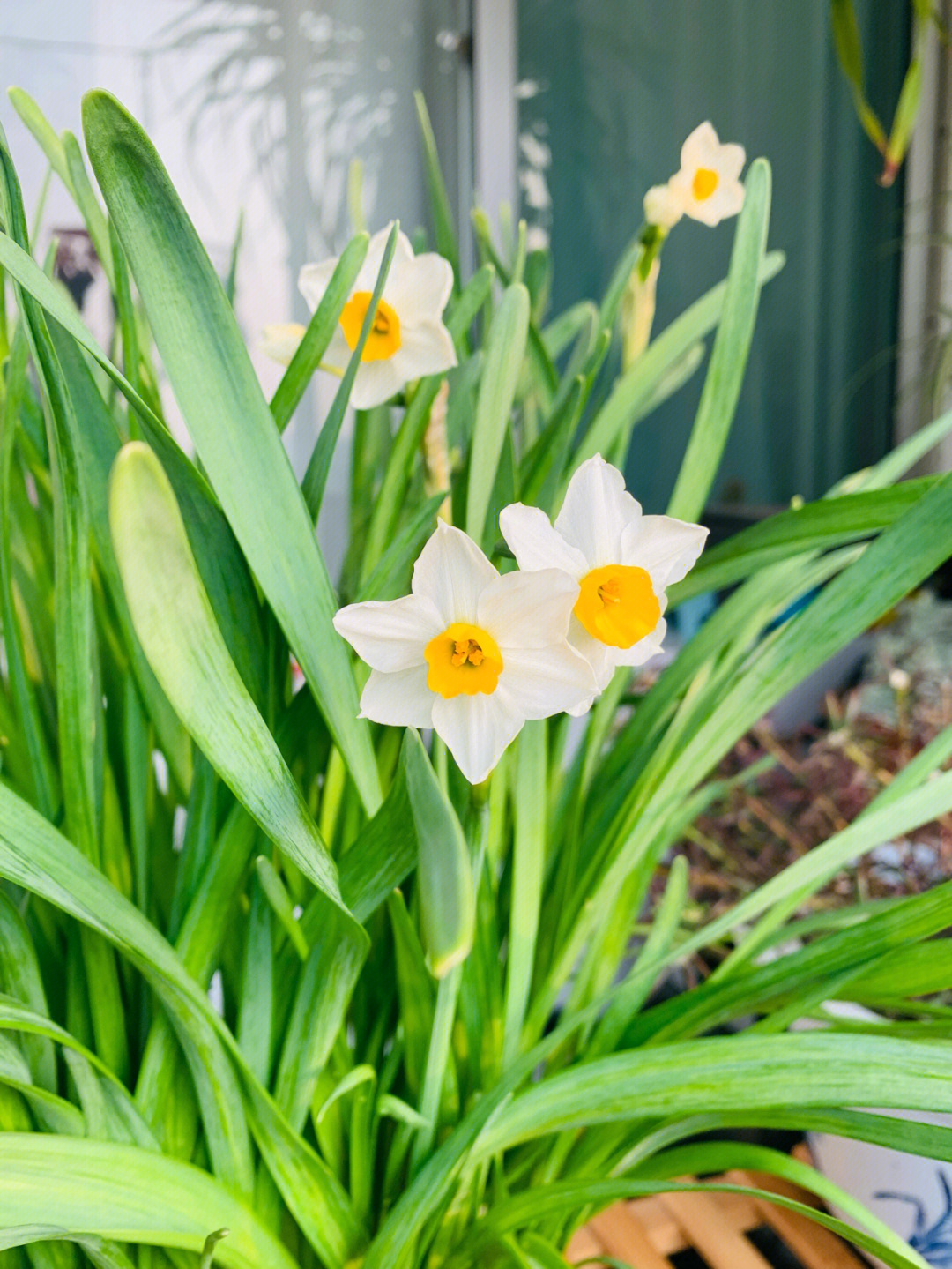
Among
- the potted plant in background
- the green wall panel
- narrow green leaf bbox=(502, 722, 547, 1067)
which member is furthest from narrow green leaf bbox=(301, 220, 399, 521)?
the green wall panel

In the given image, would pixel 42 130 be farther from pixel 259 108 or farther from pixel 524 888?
pixel 259 108

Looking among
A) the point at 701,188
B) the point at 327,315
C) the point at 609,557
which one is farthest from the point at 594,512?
the point at 701,188

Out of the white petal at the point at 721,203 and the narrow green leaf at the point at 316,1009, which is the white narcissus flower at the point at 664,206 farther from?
the narrow green leaf at the point at 316,1009

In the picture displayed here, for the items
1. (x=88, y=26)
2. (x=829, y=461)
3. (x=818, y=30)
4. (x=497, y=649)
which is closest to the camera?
(x=497, y=649)

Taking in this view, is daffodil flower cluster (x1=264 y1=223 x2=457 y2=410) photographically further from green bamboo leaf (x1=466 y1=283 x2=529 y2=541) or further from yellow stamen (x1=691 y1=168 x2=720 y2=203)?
yellow stamen (x1=691 y1=168 x2=720 y2=203)

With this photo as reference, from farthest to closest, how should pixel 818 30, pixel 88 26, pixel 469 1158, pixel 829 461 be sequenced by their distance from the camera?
pixel 829 461 < pixel 818 30 < pixel 88 26 < pixel 469 1158

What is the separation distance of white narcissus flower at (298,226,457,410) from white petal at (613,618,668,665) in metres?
0.12

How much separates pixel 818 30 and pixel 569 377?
1.83 meters

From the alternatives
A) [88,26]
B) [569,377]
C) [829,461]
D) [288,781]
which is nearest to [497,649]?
[288,781]

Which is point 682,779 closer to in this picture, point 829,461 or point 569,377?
point 569,377

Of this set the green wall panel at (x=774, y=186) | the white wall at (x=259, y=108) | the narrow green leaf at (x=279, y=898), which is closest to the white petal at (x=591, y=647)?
the narrow green leaf at (x=279, y=898)

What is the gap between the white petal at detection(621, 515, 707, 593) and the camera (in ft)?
0.84

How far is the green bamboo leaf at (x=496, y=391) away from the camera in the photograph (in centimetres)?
32

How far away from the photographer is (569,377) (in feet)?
1.29
